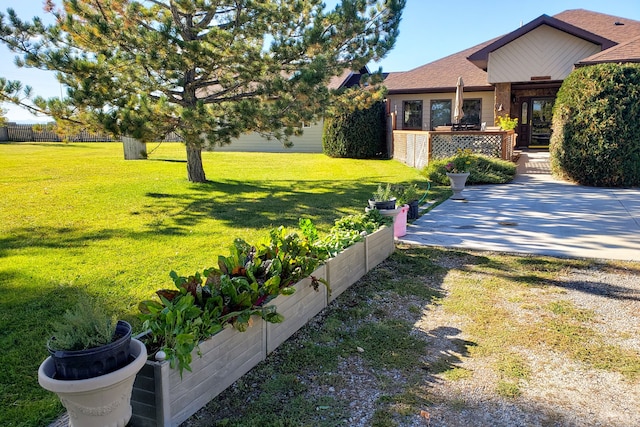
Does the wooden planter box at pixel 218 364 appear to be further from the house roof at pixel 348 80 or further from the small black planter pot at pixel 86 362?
the house roof at pixel 348 80

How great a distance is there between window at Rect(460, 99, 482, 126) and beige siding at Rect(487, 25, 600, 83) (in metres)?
2.39

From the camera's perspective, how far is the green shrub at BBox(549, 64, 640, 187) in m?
10.3

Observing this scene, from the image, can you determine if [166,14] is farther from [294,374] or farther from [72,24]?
[294,374]

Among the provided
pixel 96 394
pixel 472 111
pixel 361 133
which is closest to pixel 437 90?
pixel 472 111

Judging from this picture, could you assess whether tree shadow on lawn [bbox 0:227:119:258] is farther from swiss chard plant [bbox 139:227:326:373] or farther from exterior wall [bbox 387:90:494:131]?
exterior wall [bbox 387:90:494:131]

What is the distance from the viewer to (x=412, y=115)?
20562 mm

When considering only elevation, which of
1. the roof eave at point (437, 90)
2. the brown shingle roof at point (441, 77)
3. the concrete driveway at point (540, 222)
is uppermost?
the brown shingle roof at point (441, 77)

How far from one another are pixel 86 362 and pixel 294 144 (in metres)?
23.1

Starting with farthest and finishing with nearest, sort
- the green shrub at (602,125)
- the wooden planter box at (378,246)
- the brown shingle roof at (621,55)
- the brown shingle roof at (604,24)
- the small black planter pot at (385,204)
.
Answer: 1. the brown shingle roof at (604,24)
2. the brown shingle roof at (621,55)
3. the green shrub at (602,125)
4. the small black planter pot at (385,204)
5. the wooden planter box at (378,246)

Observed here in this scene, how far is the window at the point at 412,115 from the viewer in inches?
802

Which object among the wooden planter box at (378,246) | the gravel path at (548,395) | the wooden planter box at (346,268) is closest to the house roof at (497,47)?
the wooden planter box at (378,246)

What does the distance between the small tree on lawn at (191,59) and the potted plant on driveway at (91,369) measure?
652 centimetres

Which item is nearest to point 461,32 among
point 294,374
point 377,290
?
point 377,290

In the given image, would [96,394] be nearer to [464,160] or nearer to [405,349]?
[405,349]
